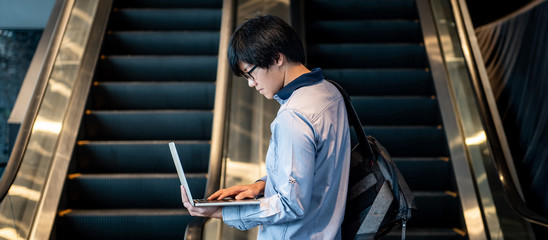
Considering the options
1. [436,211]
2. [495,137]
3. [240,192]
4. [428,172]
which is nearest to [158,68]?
[428,172]

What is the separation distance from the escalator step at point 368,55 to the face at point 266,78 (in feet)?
12.8

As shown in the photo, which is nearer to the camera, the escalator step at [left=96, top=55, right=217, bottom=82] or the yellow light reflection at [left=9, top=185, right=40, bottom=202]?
the yellow light reflection at [left=9, top=185, right=40, bottom=202]

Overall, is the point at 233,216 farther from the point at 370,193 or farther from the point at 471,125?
the point at 471,125

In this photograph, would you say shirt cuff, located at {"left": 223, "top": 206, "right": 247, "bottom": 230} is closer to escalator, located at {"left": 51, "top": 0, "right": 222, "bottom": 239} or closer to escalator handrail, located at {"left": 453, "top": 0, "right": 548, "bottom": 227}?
escalator handrail, located at {"left": 453, "top": 0, "right": 548, "bottom": 227}

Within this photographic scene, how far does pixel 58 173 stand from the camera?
154 inches

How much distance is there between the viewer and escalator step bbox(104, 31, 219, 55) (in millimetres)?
5492

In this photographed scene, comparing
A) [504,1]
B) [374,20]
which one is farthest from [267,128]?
[504,1]

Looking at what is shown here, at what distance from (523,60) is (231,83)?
2917 millimetres

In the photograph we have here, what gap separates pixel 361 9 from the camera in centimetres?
615

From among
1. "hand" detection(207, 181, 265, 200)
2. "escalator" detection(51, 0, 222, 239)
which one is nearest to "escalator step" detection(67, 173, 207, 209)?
"escalator" detection(51, 0, 222, 239)

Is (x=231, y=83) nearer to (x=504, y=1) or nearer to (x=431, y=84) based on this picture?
(x=431, y=84)

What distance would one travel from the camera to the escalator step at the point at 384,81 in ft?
16.6

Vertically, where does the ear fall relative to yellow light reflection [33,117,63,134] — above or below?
above

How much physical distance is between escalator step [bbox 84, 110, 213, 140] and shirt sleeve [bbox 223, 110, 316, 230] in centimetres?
334
